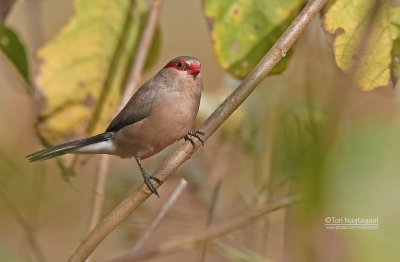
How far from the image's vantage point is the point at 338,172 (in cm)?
49

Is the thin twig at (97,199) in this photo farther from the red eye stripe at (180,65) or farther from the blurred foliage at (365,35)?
the blurred foliage at (365,35)

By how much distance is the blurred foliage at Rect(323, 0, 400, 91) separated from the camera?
1361 millimetres

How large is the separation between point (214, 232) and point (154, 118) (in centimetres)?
67

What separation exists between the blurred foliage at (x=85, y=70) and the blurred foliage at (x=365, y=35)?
0.81 m

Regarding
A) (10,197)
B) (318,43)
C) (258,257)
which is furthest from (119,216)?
(318,43)

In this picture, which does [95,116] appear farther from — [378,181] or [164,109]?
[378,181]

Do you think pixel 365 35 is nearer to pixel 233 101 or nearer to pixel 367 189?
pixel 233 101

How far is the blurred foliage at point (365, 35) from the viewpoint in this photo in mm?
1361

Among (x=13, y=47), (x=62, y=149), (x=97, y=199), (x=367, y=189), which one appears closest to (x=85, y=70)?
(x=13, y=47)

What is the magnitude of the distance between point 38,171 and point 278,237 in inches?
35.3

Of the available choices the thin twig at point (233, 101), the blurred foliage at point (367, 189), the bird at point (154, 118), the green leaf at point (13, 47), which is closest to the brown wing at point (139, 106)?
the bird at point (154, 118)

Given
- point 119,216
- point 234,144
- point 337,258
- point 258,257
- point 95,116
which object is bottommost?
point 337,258

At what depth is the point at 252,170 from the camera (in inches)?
86.2

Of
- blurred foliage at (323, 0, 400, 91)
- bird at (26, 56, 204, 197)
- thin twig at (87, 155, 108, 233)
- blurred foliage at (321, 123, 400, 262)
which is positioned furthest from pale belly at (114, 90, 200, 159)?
blurred foliage at (321, 123, 400, 262)
